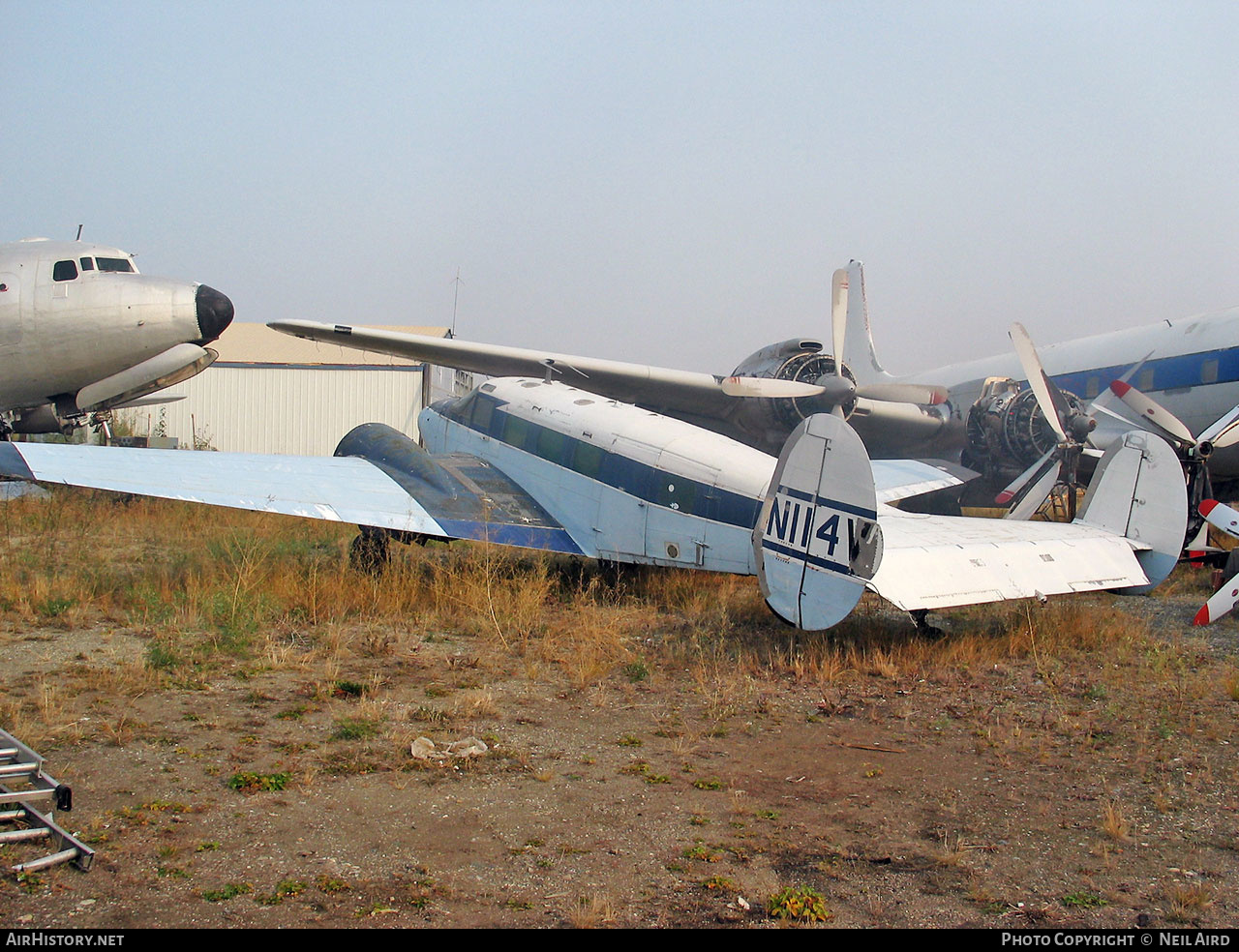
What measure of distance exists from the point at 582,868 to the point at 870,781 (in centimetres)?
191

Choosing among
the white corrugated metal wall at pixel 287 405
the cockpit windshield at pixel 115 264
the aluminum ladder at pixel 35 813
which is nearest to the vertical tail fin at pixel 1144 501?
the aluminum ladder at pixel 35 813

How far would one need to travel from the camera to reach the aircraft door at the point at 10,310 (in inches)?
552

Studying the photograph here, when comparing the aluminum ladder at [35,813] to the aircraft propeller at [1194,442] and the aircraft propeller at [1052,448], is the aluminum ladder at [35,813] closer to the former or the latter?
the aircraft propeller at [1052,448]

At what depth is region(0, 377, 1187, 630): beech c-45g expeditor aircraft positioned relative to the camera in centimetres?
712

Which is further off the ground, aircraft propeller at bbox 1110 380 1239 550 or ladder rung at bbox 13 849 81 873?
aircraft propeller at bbox 1110 380 1239 550

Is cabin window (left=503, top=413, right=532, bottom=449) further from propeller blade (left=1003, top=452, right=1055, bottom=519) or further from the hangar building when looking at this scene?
the hangar building

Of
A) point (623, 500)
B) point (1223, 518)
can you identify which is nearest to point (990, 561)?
point (623, 500)

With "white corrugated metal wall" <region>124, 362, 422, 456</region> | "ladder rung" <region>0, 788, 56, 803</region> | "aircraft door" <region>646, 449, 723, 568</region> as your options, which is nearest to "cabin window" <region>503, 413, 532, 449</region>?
"aircraft door" <region>646, 449, 723, 568</region>

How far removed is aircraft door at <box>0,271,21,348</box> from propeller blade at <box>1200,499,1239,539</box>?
1605 centimetres

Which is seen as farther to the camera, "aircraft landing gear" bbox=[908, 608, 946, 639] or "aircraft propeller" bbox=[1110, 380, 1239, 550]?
"aircraft propeller" bbox=[1110, 380, 1239, 550]

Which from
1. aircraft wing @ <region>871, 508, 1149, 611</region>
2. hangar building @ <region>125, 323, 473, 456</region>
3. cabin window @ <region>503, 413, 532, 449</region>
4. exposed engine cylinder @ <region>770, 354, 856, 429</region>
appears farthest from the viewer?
hangar building @ <region>125, 323, 473, 456</region>

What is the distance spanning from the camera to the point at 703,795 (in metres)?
4.86

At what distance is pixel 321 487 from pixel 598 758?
548 centimetres
